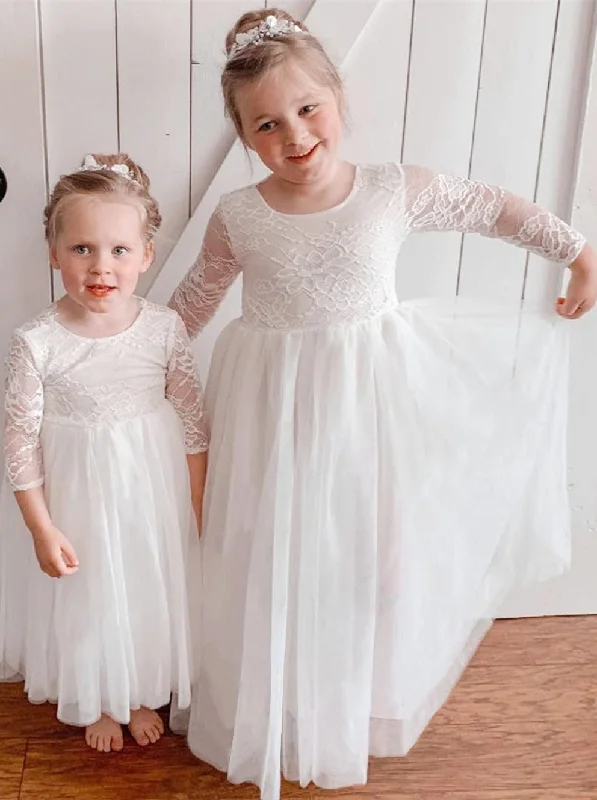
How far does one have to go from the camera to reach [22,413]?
46.8 inches

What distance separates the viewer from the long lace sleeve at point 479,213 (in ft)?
3.98

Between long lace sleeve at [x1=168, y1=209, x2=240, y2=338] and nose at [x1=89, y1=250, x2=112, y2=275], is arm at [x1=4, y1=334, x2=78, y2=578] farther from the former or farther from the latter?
long lace sleeve at [x1=168, y1=209, x2=240, y2=338]

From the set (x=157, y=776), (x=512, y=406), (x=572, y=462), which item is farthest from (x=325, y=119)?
(x=157, y=776)

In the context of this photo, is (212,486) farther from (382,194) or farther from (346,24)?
(346,24)

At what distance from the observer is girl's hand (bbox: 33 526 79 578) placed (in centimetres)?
119

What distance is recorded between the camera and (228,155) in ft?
4.50

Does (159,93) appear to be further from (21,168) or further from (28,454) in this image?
(28,454)

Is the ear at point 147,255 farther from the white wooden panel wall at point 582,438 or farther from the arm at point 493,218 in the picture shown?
the white wooden panel wall at point 582,438

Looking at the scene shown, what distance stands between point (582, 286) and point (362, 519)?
45cm

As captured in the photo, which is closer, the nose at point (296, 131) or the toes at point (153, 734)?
the nose at point (296, 131)

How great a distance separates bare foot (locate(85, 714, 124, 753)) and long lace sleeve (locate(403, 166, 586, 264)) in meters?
0.88

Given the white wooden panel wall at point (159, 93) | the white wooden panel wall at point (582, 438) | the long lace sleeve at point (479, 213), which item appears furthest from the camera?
the white wooden panel wall at point (582, 438)

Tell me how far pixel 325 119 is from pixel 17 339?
1.63 ft
